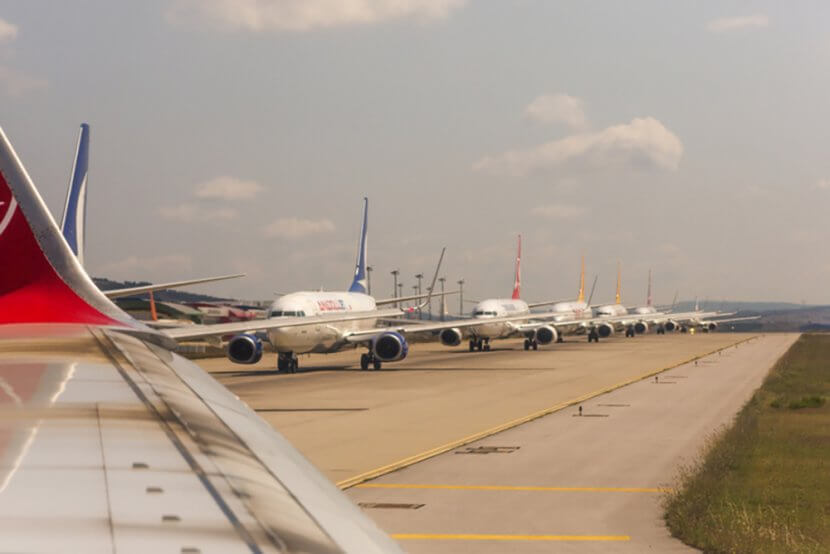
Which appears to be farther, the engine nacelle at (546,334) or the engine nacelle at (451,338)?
the engine nacelle at (546,334)

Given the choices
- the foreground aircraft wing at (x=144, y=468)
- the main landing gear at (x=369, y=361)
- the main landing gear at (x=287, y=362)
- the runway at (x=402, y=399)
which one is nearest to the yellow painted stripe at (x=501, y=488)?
the runway at (x=402, y=399)

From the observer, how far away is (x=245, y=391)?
34.7 metres

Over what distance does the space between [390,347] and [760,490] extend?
29.7 m

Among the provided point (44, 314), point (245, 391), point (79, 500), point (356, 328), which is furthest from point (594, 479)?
point (356, 328)

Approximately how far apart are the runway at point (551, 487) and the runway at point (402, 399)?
109cm

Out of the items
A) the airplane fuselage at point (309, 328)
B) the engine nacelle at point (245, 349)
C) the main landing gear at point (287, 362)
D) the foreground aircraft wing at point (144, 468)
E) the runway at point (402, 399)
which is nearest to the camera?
the foreground aircraft wing at point (144, 468)

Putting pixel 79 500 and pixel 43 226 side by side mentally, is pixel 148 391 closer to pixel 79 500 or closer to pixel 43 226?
pixel 79 500

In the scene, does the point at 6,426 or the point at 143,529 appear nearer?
the point at 143,529

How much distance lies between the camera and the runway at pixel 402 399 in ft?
68.0

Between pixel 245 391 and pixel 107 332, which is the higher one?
pixel 107 332

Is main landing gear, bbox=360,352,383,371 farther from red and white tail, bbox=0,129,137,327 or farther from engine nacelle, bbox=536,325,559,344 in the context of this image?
red and white tail, bbox=0,129,137,327

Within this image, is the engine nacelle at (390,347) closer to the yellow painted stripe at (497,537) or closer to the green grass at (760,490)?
the green grass at (760,490)

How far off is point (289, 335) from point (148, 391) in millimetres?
38580

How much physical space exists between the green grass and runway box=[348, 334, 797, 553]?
14.8 inches
